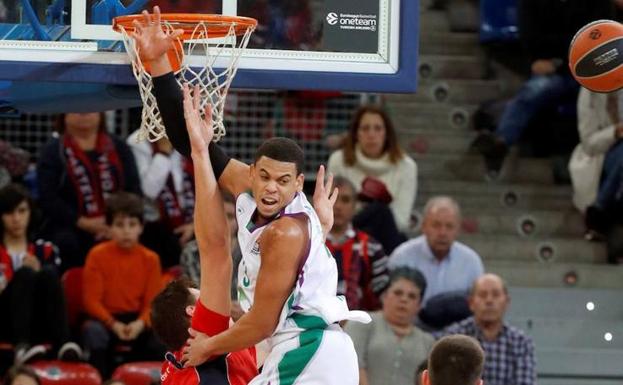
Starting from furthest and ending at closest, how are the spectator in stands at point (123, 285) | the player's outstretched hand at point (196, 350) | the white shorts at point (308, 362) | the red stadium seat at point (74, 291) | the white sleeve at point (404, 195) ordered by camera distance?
1. the white sleeve at point (404, 195)
2. the red stadium seat at point (74, 291)
3. the spectator in stands at point (123, 285)
4. the player's outstretched hand at point (196, 350)
5. the white shorts at point (308, 362)

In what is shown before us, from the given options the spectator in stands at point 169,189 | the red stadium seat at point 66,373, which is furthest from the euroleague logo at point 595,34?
the spectator in stands at point 169,189

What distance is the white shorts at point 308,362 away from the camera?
209 inches

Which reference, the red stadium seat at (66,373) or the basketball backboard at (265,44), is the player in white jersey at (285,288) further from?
the red stadium seat at (66,373)

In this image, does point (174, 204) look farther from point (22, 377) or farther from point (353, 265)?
point (22, 377)

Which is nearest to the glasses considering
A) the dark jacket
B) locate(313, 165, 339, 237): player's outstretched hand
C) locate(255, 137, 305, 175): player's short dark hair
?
the dark jacket

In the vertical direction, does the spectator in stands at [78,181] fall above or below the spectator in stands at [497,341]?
above

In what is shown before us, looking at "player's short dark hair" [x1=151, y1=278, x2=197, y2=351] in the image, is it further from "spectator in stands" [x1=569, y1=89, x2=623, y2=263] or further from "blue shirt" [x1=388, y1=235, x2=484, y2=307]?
"spectator in stands" [x1=569, y1=89, x2=623, y2=263]

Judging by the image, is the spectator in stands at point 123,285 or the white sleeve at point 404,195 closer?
the spectator in stands at point 123,285

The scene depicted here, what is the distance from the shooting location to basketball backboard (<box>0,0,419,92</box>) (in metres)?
6.15

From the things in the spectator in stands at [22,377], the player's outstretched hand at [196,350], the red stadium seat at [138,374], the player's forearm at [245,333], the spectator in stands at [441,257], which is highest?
the spectator in stands at [441,257]

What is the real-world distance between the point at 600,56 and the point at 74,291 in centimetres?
373

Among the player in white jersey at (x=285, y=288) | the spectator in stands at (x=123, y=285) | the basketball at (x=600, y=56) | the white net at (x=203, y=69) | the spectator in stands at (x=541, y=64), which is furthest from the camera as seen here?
the spectator in stands at (x=541, y=64)

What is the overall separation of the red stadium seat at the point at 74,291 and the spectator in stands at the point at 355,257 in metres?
1.50

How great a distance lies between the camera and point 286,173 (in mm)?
5258
